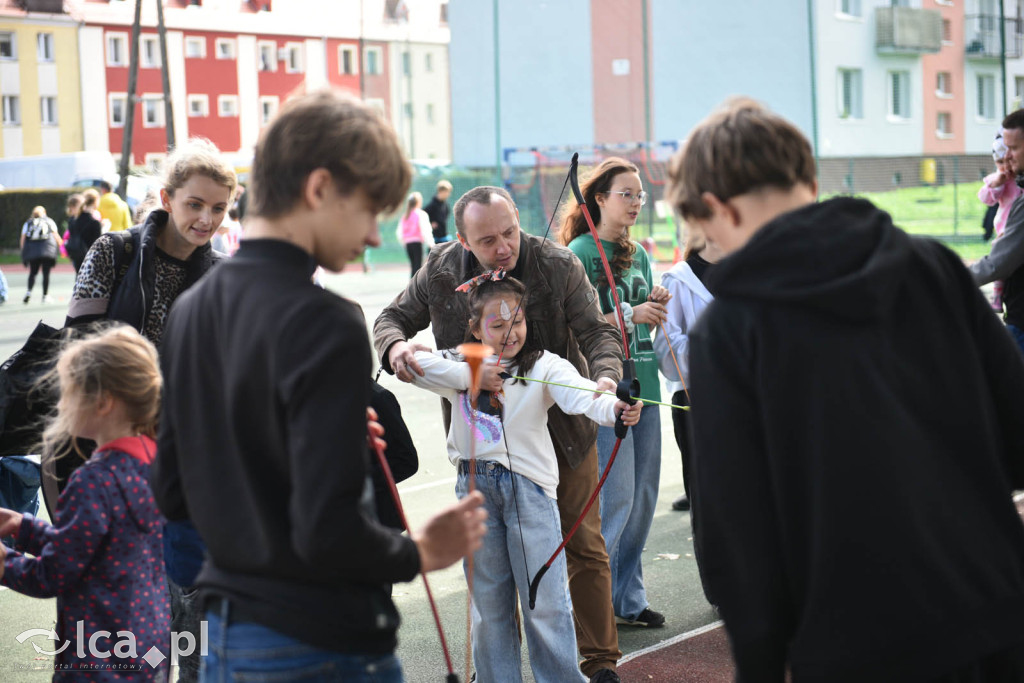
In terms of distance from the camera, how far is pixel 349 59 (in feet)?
196

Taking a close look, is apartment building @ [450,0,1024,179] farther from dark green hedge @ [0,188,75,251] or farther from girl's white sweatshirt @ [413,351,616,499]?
girl's white sweatshirt @ [413,351,616,499]

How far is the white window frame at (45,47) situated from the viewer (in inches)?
1943

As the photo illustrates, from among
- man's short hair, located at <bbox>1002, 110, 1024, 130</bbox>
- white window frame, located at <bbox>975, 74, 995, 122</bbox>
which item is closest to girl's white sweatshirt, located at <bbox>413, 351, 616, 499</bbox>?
man's short hair, located at <bbox>1002, 110, 1024, 130</bbox>

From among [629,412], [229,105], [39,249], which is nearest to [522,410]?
[629,412]

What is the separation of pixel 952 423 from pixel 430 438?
6432 mm

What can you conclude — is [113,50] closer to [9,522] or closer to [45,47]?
[45,47]

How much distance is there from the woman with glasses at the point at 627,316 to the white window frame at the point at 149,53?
53.9m

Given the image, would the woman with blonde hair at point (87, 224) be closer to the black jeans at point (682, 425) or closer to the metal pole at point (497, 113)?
the metal pole at point (497, 113)

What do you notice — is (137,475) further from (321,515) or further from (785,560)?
(785,560)

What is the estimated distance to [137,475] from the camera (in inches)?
106

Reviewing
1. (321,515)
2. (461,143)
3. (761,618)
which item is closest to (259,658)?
(321,515)

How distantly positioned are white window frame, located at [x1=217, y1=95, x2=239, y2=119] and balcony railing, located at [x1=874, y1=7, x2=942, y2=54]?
33327mm

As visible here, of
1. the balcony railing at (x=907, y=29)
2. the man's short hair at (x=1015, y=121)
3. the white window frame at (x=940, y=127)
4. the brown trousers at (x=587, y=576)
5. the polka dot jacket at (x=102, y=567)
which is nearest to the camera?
the polka dot jacket at (x=102, y=567)

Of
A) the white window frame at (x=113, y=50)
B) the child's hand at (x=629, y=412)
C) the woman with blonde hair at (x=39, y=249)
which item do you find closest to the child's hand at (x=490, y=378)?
the child's hand at (x=629, y=412)
